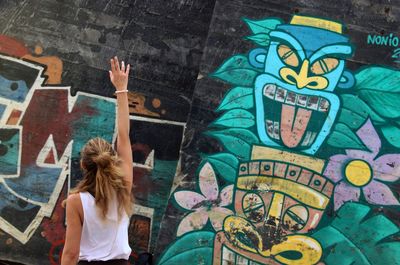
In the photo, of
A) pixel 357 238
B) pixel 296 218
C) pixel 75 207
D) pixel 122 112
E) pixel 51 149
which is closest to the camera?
pixel 75 207

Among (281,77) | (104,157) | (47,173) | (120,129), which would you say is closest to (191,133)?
(281,77)

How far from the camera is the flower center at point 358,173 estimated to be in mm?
5355

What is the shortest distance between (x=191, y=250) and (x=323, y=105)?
216cm

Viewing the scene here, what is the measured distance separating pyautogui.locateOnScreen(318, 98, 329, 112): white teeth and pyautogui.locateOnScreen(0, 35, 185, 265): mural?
5.52ft

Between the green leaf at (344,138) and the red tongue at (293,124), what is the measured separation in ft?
1.04

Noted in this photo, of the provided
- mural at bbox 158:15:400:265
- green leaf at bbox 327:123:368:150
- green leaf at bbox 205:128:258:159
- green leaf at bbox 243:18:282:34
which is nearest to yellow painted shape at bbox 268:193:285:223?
mural at bbox 158:15:400:265

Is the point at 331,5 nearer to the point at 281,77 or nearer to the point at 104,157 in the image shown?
the point at 281,77

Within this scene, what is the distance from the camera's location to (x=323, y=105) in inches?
218

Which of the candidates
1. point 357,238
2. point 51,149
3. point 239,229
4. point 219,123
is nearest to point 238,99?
point 219,123

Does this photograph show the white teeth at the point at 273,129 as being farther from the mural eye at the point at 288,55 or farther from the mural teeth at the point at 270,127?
the mural eye at the point at 288,55

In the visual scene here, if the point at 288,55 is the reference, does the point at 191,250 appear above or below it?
below

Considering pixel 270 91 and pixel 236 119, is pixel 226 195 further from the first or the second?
pixel 270 91

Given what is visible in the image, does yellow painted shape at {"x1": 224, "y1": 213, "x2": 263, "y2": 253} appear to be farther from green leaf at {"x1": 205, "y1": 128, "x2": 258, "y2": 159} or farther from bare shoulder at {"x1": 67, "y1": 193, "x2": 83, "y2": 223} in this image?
bare shoulder at {"x1": 67, "y1": 193, "x2": 83, "y2": 223}

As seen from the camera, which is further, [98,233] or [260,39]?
[260,39]
